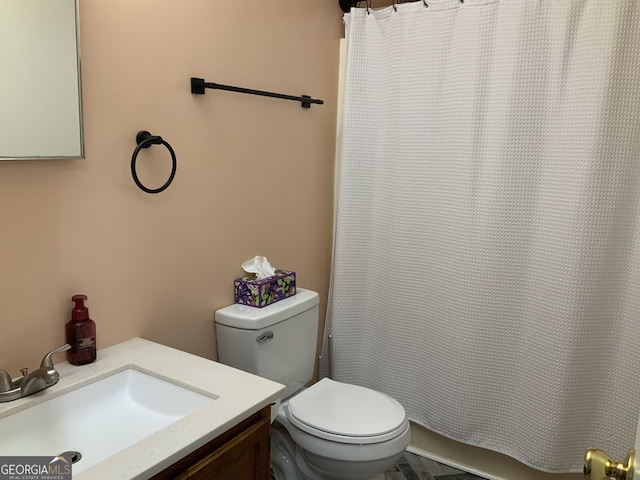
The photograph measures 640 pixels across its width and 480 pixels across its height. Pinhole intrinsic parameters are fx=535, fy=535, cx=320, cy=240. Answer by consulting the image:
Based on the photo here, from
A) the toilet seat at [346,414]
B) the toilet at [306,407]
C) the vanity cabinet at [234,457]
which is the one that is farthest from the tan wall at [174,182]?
the vanity cabinet at [234,457]

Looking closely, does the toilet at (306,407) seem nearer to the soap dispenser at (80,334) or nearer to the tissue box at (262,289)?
the tissue box at (262,289)

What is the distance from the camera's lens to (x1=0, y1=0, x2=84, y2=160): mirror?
4.09 feet

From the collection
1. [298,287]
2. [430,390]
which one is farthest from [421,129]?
[430,390]

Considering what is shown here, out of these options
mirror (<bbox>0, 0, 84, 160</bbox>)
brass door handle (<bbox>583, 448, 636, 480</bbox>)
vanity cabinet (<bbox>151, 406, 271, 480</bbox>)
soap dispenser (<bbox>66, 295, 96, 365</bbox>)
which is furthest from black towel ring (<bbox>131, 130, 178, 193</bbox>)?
brass door handle (<bbox>583, 448, 636, 480</bbox>)

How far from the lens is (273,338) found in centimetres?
192

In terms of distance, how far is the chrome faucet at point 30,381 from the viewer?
124 centimetres

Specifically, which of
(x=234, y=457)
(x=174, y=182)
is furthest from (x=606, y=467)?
(x=174, y=182)

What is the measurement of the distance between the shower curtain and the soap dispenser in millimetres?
1222

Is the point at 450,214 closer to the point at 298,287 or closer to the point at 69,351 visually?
the point at 298,287

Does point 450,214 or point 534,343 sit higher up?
point 450,214

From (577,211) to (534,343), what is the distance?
0.52m

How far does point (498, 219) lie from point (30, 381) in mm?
1626

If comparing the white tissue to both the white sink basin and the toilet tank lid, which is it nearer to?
the toilet tank lid

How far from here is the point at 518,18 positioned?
192cm
